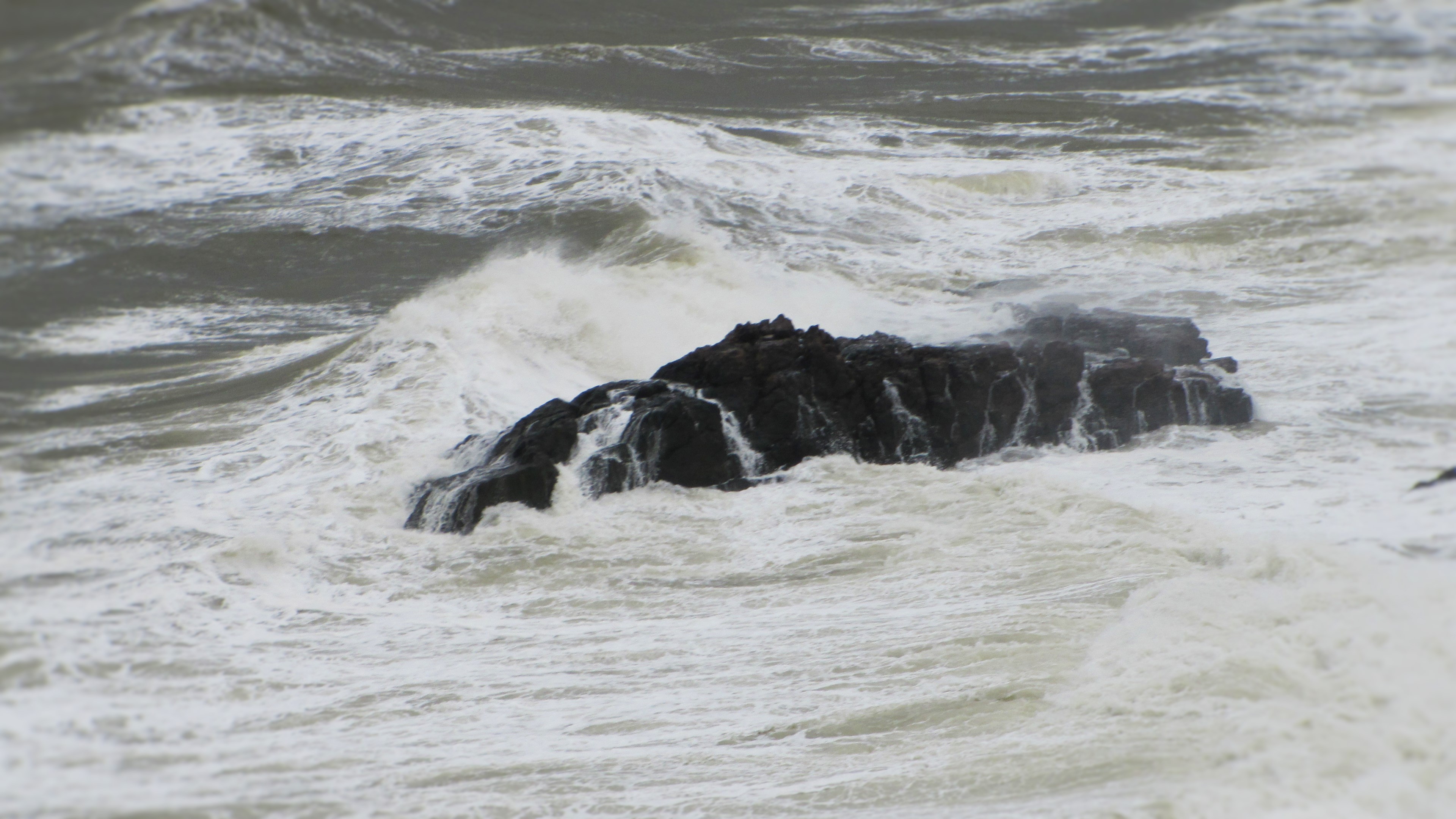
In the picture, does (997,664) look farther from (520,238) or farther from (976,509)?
(520,238)

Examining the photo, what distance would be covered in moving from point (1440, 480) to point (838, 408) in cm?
336

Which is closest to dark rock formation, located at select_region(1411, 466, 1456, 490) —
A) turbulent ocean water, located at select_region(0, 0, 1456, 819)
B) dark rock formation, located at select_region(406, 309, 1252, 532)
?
turbulent ocean water, located at select_region(0, 0, 1456, 819)

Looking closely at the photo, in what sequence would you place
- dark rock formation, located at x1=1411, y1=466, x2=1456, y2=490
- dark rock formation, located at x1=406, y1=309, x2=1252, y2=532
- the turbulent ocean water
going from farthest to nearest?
dark rock formation, located at x1=406, y1=309, x2=1252, y2=532 < dark rock formation, located at x1=1411, y1=466, x2=1456, y2=490 < the turbulent ocean water

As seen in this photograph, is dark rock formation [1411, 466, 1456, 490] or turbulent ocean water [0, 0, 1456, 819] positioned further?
dark rock formation [1411, 466, 1456, 490]

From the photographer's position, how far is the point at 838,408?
7.41m

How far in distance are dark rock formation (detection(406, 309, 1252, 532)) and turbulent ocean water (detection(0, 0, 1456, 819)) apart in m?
0.23

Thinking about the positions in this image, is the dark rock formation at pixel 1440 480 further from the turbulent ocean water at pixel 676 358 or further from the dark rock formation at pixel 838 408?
the dark rock formation at pixel 838 408

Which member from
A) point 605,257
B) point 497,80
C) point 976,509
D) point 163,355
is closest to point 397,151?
point 497,80

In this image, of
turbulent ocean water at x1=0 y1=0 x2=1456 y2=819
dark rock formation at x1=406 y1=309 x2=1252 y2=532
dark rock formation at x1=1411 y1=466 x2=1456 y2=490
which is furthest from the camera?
dark rock formation at x1=406 y1=309 x2=1252 y2=532

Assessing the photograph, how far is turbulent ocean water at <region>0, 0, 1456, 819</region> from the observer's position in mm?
4383

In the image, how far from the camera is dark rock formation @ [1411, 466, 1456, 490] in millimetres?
5613

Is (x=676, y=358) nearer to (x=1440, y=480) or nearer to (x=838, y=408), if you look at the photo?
(x=838, y=408)

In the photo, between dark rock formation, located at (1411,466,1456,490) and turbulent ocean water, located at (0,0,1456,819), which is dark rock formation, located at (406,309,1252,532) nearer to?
turbulent ocean water, located at (0,0,1456,819)

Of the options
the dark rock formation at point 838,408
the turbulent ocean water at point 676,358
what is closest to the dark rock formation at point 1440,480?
the turbulent ocean water at point 676,358
